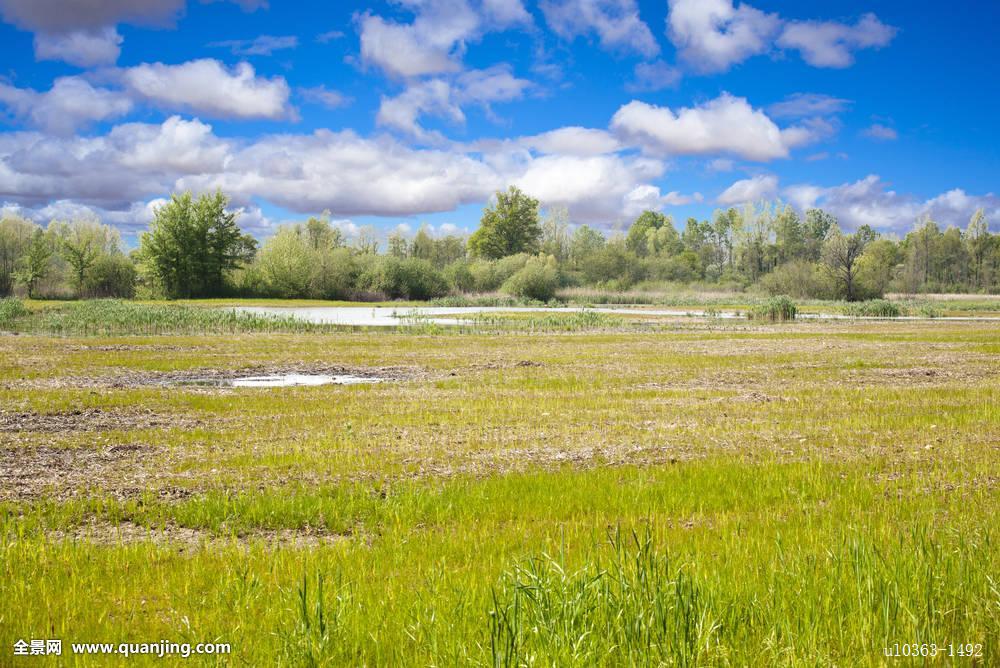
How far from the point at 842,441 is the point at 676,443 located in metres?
2.94

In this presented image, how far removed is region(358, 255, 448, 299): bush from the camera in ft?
337

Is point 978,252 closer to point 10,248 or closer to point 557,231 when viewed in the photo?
point 557,231

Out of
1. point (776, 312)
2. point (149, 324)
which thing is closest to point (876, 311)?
point (776, 312)

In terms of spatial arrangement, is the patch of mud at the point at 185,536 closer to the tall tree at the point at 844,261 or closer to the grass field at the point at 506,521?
the grass field at the point at 506,521

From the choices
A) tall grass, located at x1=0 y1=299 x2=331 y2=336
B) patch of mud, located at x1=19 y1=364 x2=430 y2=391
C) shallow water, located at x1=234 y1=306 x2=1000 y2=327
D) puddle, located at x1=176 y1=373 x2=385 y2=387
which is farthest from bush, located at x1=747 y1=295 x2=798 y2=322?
puddle, located at x1=176 y1=373 x2=385 y2=387

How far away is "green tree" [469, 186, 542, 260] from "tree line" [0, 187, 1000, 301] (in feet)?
0.77

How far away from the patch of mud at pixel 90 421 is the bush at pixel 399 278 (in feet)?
287

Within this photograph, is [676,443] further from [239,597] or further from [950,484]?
[239,597]

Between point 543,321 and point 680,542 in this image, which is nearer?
point 680,542

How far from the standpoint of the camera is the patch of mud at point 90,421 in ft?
45.4

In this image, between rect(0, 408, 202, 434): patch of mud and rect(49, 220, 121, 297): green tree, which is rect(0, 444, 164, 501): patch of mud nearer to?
rect(0, 408, 202, 434): patch of mud

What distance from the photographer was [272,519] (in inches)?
316

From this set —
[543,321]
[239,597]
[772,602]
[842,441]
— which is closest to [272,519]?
[239,597]

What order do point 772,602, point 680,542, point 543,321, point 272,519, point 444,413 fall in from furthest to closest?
point 543,321 → point 444,413 → point 272,519 → point 680,542 → point 772,602
